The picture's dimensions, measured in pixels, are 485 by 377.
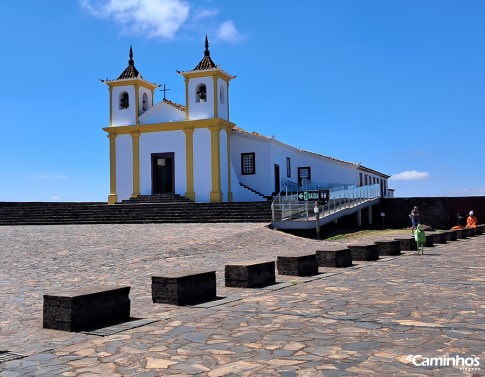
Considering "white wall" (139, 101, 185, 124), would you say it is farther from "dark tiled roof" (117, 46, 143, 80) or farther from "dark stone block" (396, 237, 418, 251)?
"dark stone block" (396, 237, 418, 251)

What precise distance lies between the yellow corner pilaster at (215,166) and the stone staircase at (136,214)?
3.29m

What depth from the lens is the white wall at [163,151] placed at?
32594mm

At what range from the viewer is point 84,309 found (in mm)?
6195

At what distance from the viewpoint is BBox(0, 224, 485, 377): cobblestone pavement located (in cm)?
463

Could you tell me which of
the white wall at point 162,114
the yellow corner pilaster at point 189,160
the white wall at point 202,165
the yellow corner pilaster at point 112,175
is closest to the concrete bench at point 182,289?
the white wall at point 202,165

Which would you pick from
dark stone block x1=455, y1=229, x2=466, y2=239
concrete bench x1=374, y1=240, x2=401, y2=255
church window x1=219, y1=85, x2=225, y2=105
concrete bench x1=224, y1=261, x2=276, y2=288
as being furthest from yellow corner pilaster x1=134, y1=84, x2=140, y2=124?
concrete bench x1=224, y1=261, x2=276, y2=288

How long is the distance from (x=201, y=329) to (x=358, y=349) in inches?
70.4

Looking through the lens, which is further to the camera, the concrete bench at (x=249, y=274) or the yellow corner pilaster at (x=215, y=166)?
the yellow corner pilaster at (x=215, y=166)

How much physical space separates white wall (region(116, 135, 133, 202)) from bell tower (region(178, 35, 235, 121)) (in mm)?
4276

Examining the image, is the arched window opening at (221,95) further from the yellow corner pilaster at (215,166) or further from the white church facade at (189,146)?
the yellow corner pilaster at (215,166)

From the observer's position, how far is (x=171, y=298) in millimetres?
7672

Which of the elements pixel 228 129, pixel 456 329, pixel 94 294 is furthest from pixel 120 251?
pixel 228 129

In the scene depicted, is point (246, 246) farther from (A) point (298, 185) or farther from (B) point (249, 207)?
(A) point (298, 185)

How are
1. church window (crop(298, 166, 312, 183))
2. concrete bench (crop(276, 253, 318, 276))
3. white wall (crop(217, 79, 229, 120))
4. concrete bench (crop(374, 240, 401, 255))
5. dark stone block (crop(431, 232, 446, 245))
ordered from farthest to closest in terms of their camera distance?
church window (crop(298, 166, 312, 183))
white wall (crop(217, 79, 229, 120))
dark stone block (crop(431, 232, 446, 245))
concrete bench (crop(374, 240, 401, 255))
concrete bench (crop(276, 253, 318, 276))
